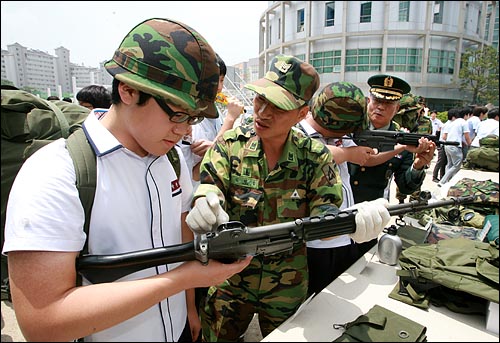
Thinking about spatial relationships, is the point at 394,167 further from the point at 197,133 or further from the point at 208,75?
the point at 208,75

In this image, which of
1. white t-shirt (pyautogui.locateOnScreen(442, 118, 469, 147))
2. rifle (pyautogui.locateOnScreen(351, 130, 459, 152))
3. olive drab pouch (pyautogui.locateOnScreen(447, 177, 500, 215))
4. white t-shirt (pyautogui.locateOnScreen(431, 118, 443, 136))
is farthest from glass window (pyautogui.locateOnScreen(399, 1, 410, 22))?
white t-shirt (pyautogui.locateOnScreen(431, 118, 443, 136))

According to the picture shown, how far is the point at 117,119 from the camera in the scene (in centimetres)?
89

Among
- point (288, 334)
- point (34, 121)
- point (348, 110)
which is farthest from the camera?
point (348, 110)

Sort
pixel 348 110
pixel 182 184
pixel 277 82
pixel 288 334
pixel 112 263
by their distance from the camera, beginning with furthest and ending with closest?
pixel 348 110 → pixel 277 82 → pixel 182 184 → pixel 288 334 → pixel 112 263

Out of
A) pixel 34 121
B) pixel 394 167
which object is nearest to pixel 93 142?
pixel 34 121

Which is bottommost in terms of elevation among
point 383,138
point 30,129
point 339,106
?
point 383,138

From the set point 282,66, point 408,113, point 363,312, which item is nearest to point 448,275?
point 363,312

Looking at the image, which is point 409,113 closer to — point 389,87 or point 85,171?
point 389,87

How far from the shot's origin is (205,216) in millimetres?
1001

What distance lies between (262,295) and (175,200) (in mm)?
742

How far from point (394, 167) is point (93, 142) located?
7.20 ft

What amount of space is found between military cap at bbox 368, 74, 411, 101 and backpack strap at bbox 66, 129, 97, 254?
2.14 metres

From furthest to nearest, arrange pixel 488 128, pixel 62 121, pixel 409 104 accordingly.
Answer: pixel 409 104
pixel 62 121
pixel 488 128

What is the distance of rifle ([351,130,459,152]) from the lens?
7.27 ft
